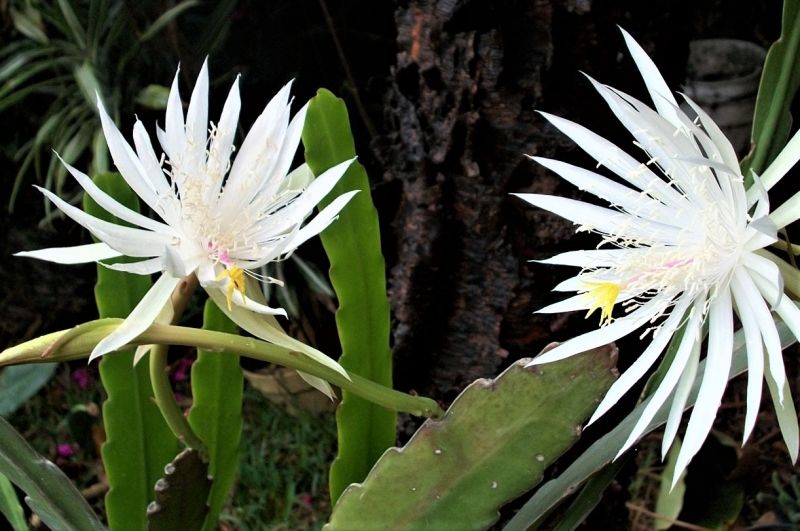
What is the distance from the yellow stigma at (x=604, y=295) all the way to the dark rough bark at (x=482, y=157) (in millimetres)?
321

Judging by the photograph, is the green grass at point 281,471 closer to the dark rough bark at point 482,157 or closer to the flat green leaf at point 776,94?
the dark rough bark at point 482,157

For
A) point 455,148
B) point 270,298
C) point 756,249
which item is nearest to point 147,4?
point 270,298

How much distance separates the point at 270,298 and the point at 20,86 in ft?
2.37

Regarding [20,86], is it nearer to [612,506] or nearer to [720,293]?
[612,506]

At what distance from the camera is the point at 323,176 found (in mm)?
572

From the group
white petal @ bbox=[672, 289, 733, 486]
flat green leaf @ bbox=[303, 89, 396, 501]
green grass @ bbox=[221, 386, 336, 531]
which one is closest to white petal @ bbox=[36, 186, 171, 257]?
flat green leaf @ bbox=[303, 89, 396, 501]

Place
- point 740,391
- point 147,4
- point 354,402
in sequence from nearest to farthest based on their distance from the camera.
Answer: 1. point 354,402
2. point 740,391
3. point 147,4

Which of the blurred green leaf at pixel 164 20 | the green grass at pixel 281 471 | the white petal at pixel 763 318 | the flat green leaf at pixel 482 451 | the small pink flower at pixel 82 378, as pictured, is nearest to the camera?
the white petal at pixel 763 318

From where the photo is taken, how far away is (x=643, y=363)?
19.2 inches

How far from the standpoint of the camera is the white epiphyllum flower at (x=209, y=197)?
537 millimetres

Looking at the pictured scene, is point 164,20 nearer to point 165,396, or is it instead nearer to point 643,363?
point 165,396

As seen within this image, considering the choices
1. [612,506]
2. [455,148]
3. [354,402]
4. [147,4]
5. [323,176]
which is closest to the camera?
[323,176]

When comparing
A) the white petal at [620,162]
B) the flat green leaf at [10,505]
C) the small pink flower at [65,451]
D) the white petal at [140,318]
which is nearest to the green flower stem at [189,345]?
the white petal at [140,318]

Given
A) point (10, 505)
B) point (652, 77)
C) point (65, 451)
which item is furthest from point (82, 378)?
point (652, 77)
